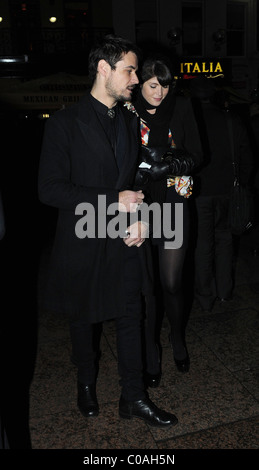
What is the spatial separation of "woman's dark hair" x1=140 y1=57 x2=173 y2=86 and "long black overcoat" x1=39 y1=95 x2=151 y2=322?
0.32 meters

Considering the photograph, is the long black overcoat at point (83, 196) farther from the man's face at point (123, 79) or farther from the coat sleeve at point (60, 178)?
the man's face at point (123, 79)

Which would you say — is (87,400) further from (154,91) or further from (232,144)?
(232,144)

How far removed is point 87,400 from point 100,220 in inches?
47.5

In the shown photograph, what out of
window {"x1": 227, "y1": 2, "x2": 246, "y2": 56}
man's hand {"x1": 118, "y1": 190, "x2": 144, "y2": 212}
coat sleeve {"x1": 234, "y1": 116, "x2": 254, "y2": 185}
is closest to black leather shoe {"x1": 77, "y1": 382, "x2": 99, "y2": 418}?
man's hand {"x1": 118, "y1": 190, "x2": 144, "y2": 212}

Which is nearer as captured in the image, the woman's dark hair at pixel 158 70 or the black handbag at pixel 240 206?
the woman's dark hair at pixel 158 70

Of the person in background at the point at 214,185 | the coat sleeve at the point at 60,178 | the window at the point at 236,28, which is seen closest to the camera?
the coat sleeve at the point at 60,178

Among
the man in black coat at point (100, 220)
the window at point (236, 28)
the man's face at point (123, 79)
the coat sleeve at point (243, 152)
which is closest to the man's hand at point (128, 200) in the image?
the man in black coat at point (100, 220)

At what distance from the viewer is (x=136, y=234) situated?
2502mm

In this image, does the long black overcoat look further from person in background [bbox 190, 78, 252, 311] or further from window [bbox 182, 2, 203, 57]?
window [bbox 182, 2, 203, 57]

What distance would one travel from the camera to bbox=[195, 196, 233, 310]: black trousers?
13.7 ft

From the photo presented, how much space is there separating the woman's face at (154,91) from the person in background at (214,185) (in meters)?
1.34

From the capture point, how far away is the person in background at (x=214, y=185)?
160 inches

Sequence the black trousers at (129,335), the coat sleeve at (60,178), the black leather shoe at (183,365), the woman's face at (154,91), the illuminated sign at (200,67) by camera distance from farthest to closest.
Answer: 1. the illuminated sign at (200,67)
2. the black leather shoe at (183,365)
3. the woman's face at (154,91)
4. the black trousers at (129,335)
5. the coat sleeve at (60,178)

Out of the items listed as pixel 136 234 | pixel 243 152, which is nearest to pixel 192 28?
pixel 243 152
